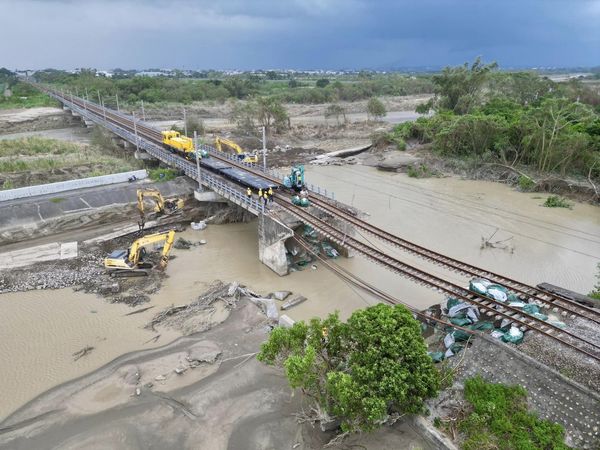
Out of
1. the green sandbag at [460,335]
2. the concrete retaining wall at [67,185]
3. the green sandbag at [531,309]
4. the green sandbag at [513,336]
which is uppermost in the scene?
the concrete retaining wall at [67,185]

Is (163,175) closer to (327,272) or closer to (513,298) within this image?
(327,272)

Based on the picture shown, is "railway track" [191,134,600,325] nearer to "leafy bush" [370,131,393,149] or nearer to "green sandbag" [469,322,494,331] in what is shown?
"green sandbag" [469,322,494,331]

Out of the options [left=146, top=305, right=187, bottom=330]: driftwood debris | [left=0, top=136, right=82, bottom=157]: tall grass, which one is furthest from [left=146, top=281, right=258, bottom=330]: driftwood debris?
[left=0, top=136, right=82, bottom=157]: tall grass

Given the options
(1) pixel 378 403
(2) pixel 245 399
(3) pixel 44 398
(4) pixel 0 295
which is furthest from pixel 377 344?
(4) pixel 0 295

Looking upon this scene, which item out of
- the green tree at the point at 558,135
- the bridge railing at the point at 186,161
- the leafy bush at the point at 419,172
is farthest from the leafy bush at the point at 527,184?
the bridge railing at the point at 186,161

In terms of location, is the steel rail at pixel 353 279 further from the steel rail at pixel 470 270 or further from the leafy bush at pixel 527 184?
the leafy bush at pixel 527 184

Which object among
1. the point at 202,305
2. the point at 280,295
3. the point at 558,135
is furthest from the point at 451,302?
the point at 558,135
